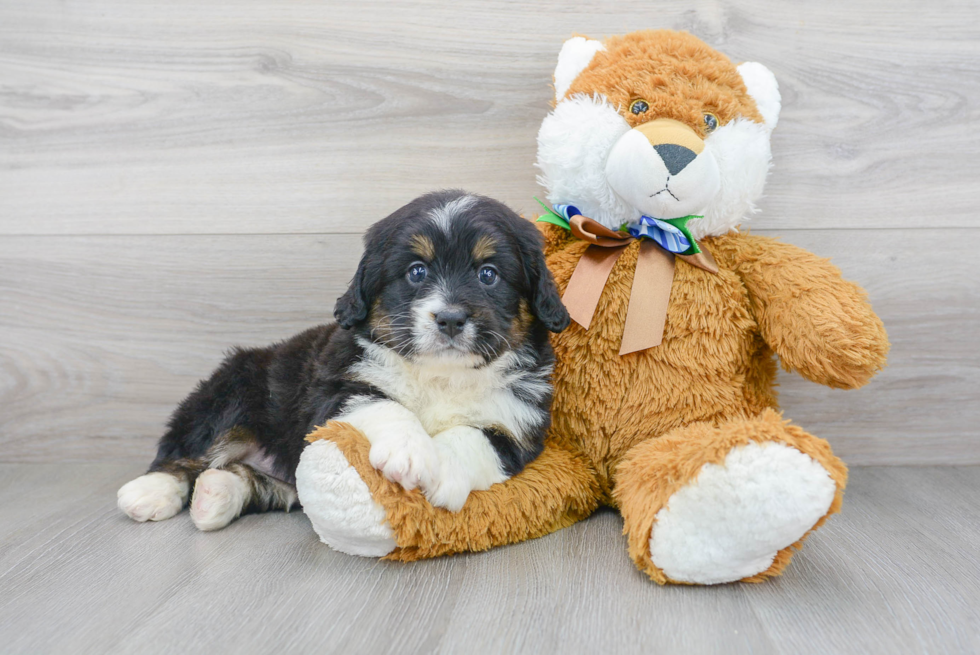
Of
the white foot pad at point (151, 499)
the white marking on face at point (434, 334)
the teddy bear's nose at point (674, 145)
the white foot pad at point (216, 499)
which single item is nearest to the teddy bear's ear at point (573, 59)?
the teddy bear's nose at point (674, 145)

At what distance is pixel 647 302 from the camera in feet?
6.19

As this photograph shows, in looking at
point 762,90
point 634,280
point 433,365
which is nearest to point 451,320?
point 433,365

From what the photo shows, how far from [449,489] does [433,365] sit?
30 cm

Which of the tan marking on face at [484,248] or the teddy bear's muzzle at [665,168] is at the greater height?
the teddy bear's muzzle at [665,168]

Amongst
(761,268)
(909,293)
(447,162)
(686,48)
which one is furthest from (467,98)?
(909,293)

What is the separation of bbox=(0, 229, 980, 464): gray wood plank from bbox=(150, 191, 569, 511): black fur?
445 mm

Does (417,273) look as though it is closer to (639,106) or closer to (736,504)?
(639,106)

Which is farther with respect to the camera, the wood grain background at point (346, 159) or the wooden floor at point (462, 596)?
the wood grain background at point (346, 159)

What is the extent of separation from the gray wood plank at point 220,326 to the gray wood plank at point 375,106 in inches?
3.2

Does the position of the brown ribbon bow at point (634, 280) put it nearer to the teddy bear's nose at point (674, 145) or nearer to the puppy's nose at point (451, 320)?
the teddy bear's nose at point (674, 145)

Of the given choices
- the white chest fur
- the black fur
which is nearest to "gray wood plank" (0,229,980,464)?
the black fur

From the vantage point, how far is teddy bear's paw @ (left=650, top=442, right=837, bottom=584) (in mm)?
1421

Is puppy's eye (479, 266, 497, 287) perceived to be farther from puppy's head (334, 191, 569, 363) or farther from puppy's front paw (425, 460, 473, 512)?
puppy's front paw (425, 460, 473, 512)

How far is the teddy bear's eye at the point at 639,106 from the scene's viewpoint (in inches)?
74.4
